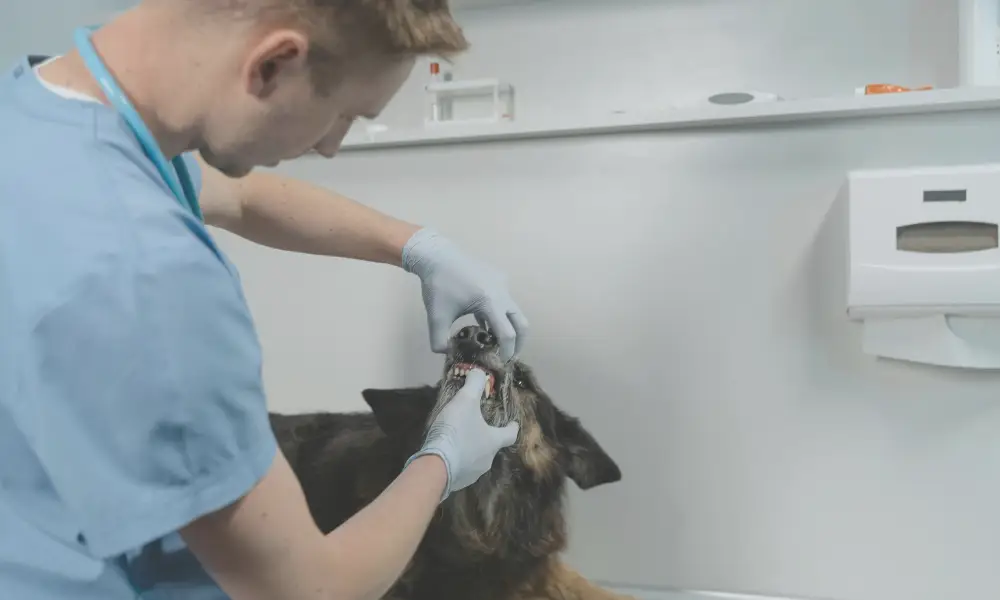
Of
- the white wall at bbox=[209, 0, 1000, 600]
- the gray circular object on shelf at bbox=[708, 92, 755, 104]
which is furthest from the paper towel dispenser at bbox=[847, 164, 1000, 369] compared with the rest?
the gray circular object on shelf at bbox=[708, 92, 755, 104]

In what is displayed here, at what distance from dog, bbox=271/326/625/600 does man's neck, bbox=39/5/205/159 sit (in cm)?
44

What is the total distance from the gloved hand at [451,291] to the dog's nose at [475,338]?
0.01 m

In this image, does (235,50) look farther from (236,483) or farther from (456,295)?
(456,295)

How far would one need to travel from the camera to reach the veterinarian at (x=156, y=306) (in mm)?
473

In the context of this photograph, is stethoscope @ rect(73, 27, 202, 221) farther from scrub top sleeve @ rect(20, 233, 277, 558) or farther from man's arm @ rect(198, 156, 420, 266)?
man's arm @ rect(198, 156, 420, 266)

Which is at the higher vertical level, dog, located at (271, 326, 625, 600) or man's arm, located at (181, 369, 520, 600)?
man's arm, located at (181, 369, 520, 600)

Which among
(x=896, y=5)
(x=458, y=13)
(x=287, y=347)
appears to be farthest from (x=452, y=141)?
(x=896, y=5)

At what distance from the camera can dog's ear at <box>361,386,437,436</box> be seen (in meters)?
0.95

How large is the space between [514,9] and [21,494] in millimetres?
1049

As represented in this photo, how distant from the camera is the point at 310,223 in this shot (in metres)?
0.97

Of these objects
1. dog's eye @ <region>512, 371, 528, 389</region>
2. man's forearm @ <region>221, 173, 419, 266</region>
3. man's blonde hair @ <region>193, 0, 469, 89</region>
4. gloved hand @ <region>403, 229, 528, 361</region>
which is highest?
man's blonde hair @ <region>193, 0, 469, 89</region>

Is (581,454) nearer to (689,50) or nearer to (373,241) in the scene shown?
(373,241)

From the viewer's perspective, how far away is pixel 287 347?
4.36ft

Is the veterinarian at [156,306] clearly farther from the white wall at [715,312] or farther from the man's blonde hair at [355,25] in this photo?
the white wall at [715,312]
